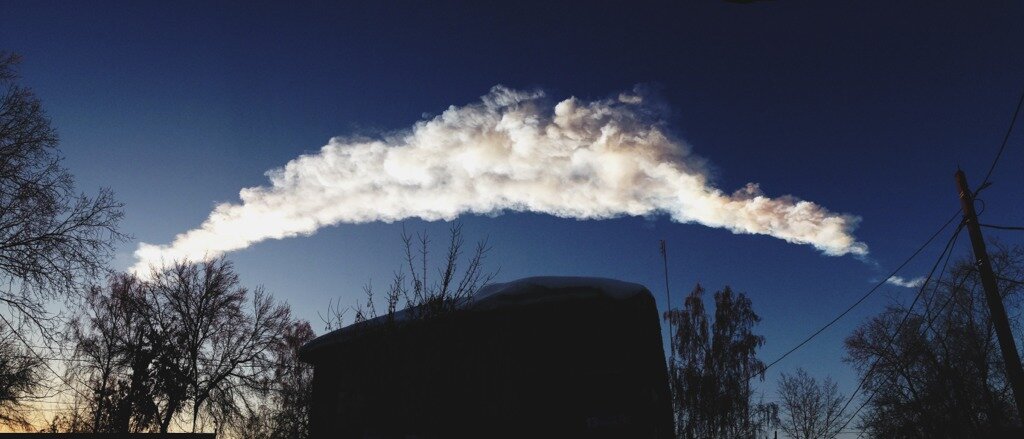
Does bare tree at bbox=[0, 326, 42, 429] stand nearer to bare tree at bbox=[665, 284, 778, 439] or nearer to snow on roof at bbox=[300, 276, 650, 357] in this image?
snow on roof at bbox=[300, 276, 650, 357]

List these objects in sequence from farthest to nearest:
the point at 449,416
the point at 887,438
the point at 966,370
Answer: the point at 887,438 < the point at 966,370 < the point at 449,416

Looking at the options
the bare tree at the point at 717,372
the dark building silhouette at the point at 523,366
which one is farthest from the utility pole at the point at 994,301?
the bare tree at the point at 717,372

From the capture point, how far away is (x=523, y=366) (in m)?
9.63

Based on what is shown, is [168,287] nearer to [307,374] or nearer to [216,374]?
[216,374]

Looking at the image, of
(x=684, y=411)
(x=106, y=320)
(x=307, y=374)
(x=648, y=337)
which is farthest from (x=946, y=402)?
(x=106, y=320)

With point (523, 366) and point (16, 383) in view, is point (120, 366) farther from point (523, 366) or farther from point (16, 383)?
point (523, 366)

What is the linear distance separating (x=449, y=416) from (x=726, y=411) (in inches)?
816

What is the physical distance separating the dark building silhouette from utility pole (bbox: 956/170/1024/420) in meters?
5.61

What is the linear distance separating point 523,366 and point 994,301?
26.0ft

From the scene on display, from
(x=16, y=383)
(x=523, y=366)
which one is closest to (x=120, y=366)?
(x=16, y=383)

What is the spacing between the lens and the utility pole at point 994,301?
8219mm

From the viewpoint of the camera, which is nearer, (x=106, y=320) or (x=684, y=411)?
(x=106, y=320)

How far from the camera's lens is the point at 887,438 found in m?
24.5

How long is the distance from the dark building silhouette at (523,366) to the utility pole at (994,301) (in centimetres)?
561
